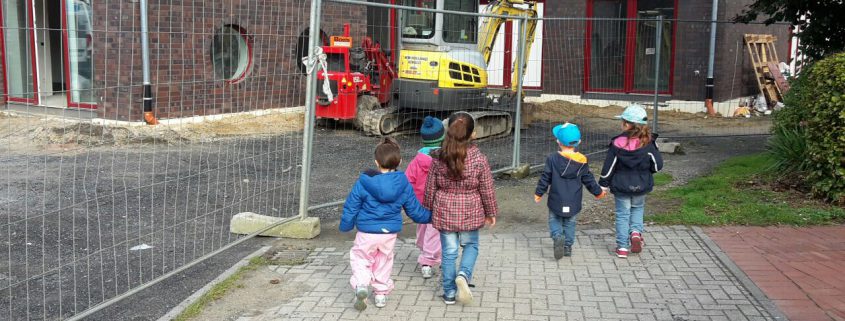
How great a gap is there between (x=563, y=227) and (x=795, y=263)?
1.81 m

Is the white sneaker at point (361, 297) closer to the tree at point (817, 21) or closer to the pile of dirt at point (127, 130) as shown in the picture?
the pile of dirt at point (127, 130)

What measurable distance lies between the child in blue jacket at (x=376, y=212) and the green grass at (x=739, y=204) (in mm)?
3414

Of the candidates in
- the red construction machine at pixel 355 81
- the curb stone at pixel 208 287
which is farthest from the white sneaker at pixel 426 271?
the red construction machine at pixel 355 81

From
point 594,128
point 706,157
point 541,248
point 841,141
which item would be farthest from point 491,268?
point 594,128

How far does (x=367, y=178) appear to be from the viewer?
515 cm

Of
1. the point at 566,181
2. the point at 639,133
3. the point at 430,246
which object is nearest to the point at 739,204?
the point at 639,133

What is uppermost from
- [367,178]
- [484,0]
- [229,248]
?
[484,0]

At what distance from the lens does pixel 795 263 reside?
20.5ft

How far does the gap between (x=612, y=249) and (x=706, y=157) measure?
6.16 meters

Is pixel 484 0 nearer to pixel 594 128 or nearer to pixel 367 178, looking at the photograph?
pixel 594 128

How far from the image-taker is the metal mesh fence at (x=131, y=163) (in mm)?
6023

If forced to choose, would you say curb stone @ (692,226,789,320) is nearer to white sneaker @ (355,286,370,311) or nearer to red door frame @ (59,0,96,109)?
white sneaker @ (355,286,370,311)

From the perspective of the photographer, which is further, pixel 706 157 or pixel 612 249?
pixel 706 157

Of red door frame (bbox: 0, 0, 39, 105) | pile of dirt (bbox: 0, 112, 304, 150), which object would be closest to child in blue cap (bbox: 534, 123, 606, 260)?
pile of dirt (bbox: 0, 112, 304, 150)
